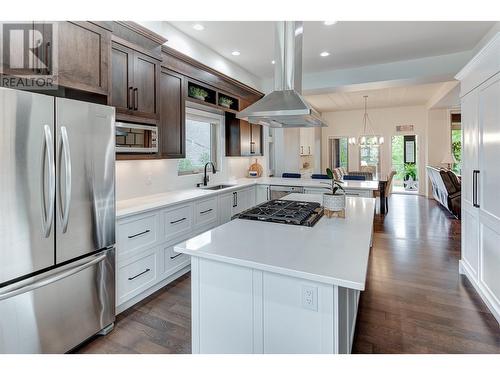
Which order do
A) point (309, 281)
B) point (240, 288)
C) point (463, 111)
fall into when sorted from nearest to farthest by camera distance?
point (309, 281)
point (240, 288)
point (463, 111)

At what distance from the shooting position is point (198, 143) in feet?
15.1

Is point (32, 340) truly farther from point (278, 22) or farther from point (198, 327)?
point (278, 22)

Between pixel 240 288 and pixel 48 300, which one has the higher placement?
pixel 240 288

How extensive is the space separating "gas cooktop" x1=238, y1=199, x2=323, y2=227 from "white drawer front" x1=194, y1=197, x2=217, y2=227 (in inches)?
40.2

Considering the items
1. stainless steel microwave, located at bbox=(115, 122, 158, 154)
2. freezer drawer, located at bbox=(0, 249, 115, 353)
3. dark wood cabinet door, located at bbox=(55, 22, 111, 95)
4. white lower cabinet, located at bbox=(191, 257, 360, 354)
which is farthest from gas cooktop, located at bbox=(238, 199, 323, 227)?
dark wood cabinet door, located at bbox=(55, 22, 111, 95)

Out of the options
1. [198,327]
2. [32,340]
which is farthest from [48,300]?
[198,327]

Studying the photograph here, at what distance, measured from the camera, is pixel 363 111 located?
10.2 meters

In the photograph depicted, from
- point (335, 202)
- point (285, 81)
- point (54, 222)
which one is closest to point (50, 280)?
point (54, 222)

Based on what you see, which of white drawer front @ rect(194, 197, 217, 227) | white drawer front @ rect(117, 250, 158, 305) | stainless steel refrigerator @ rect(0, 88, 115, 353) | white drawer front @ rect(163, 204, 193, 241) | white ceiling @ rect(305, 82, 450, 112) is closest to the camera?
stainless steel refrigerator @ rect(0, 88, 115, 353)

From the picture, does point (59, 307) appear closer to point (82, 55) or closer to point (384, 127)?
point (82, 55)

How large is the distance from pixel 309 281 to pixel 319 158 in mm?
9755

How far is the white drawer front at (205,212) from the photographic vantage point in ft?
11.4

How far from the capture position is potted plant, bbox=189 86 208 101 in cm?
394

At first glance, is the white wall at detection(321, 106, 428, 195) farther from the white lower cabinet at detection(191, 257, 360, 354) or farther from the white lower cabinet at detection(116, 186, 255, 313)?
the white lower cabinet at detection(191, 257, 360, 354)
